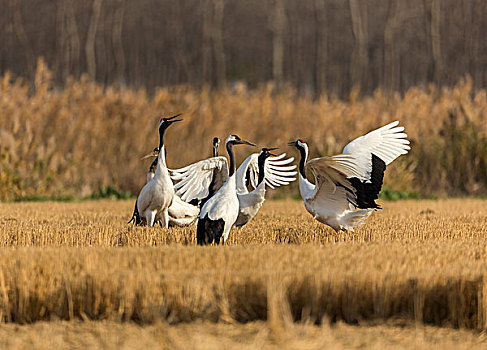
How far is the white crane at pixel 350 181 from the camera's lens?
779cm

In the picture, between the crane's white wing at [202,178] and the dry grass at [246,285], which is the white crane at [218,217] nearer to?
the dry grass at [246,285]

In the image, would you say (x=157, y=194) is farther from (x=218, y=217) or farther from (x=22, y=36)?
(x=22, y=36)

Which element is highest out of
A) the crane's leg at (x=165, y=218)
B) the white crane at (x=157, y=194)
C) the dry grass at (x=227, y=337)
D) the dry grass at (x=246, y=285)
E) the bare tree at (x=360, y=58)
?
the bare tree at (x=360, y=58)

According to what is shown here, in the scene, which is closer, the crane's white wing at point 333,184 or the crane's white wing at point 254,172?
the crane's white wing at point 333,184

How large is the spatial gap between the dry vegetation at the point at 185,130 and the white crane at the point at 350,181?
689 centimetres

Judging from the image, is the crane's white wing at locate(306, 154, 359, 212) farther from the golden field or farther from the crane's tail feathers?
the golden field

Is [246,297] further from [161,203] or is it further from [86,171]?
[86,171]

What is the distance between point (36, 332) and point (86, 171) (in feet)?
32.7

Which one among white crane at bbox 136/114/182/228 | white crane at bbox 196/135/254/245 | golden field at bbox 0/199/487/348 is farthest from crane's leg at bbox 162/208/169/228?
golden field at bbox 0/199/487/348

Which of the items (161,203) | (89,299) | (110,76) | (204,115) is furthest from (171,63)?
(89,299)

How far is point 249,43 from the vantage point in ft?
159

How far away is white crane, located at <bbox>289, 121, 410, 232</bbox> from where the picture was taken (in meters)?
Answer: 7.79

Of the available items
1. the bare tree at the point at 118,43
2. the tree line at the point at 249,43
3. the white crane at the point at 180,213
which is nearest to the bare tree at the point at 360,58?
the tree line at the point at 249,43

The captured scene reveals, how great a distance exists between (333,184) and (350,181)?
0.19m
